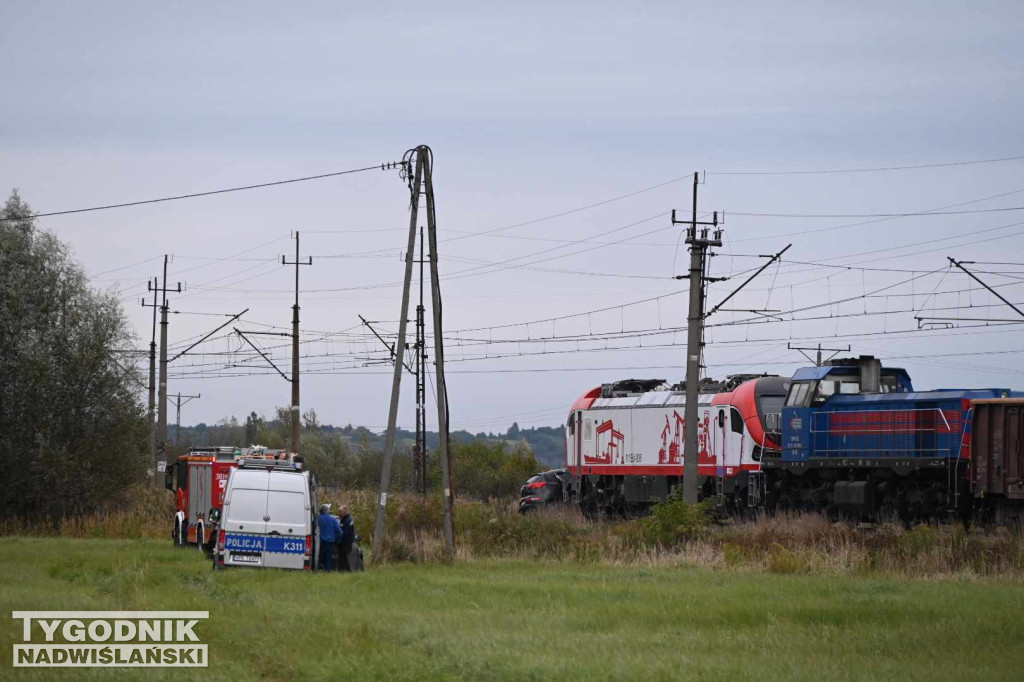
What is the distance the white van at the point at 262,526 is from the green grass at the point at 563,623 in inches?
26.8

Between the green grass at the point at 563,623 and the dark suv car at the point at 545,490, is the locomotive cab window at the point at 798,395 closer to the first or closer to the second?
the green grass at the point at 563,623

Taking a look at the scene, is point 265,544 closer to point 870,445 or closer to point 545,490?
point 870,445

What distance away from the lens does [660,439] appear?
1750 inches

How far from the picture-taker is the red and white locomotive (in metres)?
41.1

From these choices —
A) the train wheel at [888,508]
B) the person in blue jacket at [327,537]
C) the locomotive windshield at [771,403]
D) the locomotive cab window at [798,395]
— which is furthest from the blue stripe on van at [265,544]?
the locomotive windshield at [771,403]

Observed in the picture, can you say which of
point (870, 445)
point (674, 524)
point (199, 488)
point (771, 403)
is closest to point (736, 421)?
point (771, 403)

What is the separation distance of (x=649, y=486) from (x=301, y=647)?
99.3ft

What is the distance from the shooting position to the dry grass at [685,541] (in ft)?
85.3

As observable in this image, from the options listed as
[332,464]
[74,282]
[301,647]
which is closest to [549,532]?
[301,647]

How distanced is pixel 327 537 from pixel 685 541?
9895mm

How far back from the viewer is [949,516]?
34.3 m

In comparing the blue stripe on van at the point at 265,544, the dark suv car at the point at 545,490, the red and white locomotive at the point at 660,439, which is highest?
the red and white locomotive at the point at 660,439

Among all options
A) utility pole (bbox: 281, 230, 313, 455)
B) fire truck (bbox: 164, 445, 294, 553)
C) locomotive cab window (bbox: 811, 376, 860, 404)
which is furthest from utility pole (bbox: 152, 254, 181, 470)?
locomotive cab window (bbox: 811, 376, 860, 404)

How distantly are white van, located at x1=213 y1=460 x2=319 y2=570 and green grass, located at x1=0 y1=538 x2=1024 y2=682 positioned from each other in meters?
0.68
